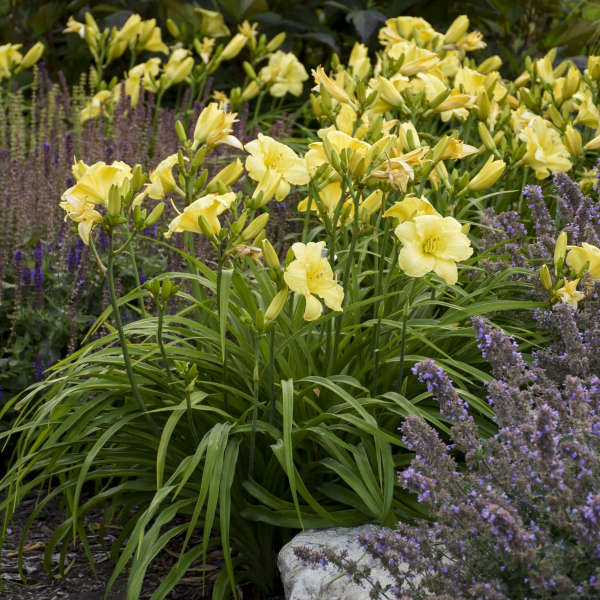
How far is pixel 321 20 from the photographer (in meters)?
5.91

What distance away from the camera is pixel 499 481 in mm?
1558

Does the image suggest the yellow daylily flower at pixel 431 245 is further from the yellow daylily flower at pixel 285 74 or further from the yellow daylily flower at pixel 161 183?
the yellow daylily flower at pixel 285 74

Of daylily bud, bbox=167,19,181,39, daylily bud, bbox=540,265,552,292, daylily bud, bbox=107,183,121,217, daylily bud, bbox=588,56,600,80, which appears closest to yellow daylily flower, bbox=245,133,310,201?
daylily bud, bbox=107,183,121,217

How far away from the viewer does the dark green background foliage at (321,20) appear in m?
5.26

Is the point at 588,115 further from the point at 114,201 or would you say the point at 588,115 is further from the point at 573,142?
the point at 114,201

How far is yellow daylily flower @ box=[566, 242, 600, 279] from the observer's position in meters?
2.25

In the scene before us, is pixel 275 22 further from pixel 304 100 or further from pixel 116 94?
pixel 116 94

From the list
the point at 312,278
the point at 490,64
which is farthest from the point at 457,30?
the point at 312,278

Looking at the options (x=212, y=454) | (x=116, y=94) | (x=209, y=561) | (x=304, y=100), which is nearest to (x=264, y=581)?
(x=209, y=561)

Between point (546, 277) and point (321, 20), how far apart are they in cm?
414

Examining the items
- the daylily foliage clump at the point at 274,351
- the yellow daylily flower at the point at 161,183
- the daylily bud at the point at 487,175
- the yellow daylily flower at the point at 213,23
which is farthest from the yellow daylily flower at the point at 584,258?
the yellow daylily flower at the point at 213,23

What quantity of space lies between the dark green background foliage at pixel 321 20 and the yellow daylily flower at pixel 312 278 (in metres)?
3.43

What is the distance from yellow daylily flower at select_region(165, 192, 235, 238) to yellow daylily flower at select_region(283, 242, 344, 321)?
21cm

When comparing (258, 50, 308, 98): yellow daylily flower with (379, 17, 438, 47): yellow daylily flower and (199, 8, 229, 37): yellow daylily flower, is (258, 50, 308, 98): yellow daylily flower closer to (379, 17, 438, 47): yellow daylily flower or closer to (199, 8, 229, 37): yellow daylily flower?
(199, 8, 229, 37): yellow daylily flower
